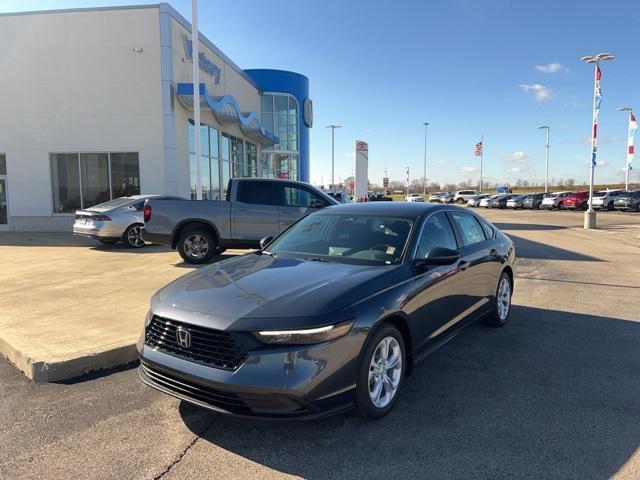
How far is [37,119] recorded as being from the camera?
56.7 ft

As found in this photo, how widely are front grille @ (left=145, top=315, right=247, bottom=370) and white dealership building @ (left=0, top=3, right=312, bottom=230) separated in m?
14.7

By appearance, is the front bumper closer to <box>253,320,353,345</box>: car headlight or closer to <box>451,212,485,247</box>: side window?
<box>253,320,353,345</box>: car headlight

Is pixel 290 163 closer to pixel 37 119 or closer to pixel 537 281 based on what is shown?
pixel 37 119

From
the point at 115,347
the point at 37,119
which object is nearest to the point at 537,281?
the point at 115,347

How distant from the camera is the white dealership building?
54.7ft

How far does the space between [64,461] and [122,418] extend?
0.57 meters

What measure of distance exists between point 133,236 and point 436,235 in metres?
10.1

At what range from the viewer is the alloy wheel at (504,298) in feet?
18.9

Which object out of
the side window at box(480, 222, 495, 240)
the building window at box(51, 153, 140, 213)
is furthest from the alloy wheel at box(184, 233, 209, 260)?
the building window at box(51, 153, 140, 213)

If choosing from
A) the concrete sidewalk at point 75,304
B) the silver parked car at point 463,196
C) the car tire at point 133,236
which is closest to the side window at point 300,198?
the concrete sidewalk at point 75,304

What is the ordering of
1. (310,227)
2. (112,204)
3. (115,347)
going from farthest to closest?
(112,204), (310,227), (115,347)

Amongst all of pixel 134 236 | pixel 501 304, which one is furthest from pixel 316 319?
pixel 134 236

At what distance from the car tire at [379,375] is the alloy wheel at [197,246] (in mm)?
7146

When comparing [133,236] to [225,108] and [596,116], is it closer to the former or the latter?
[225,108]
